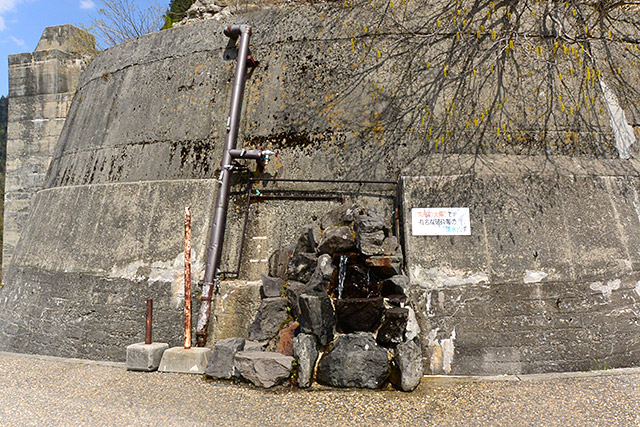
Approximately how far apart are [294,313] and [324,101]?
116 inches

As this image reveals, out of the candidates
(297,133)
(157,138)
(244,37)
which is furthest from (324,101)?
(157,138)

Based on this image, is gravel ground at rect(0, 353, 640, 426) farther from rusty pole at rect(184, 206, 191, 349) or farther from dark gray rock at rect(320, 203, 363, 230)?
dark gray rock at rect(320, 203, 363, 230)

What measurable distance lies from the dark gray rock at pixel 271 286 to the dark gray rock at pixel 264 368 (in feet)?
2.84

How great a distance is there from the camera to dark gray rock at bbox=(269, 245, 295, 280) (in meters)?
5.64

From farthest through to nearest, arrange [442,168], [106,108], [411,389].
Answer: [106,108] < [442,168] < [411,389]

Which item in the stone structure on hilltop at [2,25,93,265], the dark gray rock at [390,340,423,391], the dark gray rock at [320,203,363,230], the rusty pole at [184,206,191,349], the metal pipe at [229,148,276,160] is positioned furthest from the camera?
the stone structure on hilltop at [2,25,93,265]

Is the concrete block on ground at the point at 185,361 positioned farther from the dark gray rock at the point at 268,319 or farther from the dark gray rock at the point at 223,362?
the dark gray rock at the point at 268,319

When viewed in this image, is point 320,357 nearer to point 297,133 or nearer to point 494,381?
point 494,381

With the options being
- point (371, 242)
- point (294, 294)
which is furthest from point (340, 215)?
point (294, 294)

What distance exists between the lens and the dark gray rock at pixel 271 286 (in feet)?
17.7

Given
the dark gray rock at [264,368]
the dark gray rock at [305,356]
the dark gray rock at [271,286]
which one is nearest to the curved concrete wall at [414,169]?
the dark gray rock at [271,286]

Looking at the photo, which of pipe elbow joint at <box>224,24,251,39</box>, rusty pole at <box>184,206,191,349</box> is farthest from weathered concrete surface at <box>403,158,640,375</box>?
→ pipe elbow joint at <box>224,24,251,39</box>

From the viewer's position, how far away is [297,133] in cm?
636

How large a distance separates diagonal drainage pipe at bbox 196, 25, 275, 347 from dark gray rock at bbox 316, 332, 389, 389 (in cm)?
171
